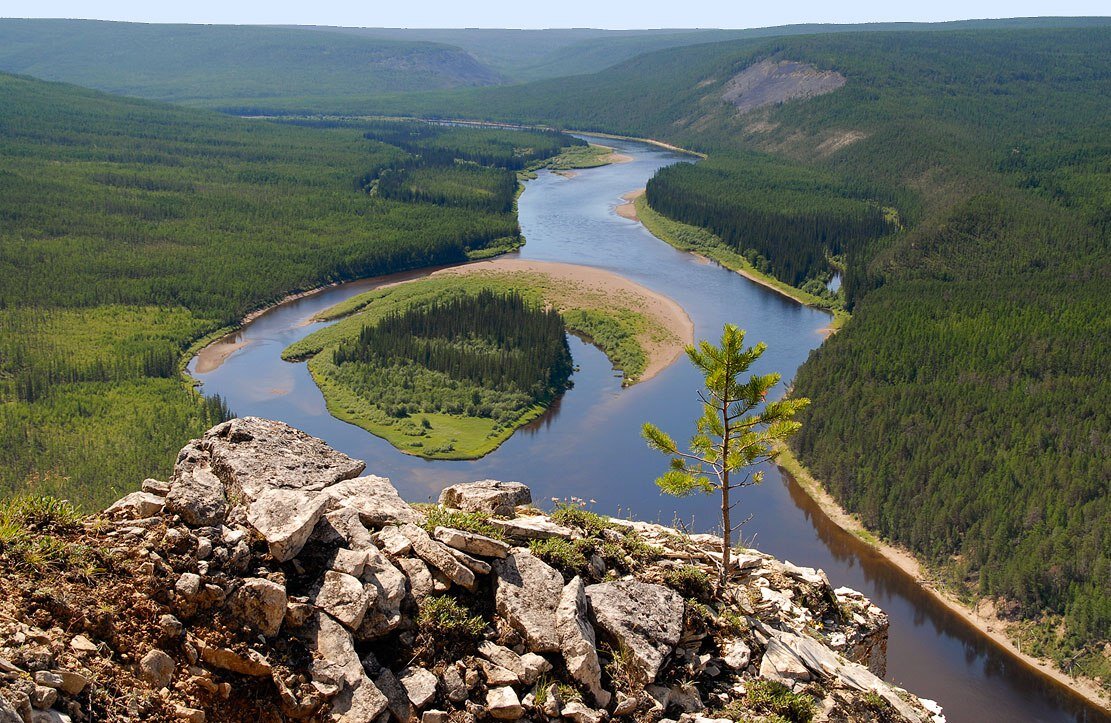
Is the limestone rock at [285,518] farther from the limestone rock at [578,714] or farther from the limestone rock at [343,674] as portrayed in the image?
the limestone rock at [578,714]

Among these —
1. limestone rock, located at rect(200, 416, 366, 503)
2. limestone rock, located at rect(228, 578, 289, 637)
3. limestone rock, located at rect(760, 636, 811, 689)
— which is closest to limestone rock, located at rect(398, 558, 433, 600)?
limestone rock, located at rect(228, 578, 289, 637)

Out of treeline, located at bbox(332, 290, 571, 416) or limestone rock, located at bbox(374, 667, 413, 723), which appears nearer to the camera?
limestone rock, located at bbox(374, 667, 413, 723)

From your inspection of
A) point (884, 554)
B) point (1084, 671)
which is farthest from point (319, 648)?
point (884, 554)

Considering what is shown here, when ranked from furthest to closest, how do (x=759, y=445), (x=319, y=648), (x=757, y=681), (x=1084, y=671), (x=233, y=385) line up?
(x=233, y=385) → (x=1084, y=671) → (x=759, y=445) → (x=757, y=681) → (x=319, y=648)

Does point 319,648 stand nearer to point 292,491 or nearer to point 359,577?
point 359,577

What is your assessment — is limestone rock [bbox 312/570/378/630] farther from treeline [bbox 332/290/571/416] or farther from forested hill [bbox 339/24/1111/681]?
treeline [bbox 332/290/571/416]

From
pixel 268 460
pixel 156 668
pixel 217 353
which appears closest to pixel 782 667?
pixel 156 668

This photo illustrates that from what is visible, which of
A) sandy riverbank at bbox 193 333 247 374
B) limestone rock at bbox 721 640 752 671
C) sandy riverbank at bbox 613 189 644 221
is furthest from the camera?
sandy riverbank at bbox 613 189 644 221
